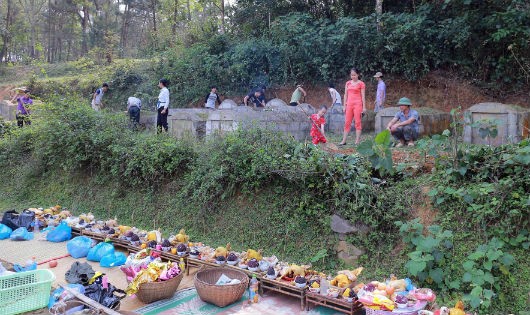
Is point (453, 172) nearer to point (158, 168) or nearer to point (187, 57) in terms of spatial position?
point (158, 168)

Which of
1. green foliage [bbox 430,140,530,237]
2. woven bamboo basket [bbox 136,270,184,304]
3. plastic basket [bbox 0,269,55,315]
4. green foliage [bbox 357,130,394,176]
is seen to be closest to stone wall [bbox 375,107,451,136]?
green foliage [bbox 430,140,530,237]

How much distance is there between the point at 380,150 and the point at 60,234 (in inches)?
201

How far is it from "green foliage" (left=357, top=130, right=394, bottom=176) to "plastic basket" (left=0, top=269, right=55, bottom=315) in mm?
3793

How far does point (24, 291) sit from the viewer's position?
4.26 metres

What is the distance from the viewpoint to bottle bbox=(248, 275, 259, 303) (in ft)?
16.1

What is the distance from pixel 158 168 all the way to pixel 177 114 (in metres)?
2.98

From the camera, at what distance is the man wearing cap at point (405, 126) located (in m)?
8.38

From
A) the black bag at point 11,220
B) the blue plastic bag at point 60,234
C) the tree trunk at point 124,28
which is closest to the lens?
the blue plastic bag at point 60,234

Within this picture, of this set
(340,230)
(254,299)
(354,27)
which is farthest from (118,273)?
(354,27)

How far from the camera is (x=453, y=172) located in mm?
5434

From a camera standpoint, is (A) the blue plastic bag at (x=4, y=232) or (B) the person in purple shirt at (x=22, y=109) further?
(B) the person in purple shirt at (x=22, y=109)

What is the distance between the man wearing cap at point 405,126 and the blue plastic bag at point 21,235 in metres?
6.57

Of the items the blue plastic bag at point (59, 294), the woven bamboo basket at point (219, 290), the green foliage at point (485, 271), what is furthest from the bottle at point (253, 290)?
the green foliage at point (485, 271)

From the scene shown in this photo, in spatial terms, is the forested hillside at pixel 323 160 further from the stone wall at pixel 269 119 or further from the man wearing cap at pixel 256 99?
the man wearing cap at pixel 256 99
